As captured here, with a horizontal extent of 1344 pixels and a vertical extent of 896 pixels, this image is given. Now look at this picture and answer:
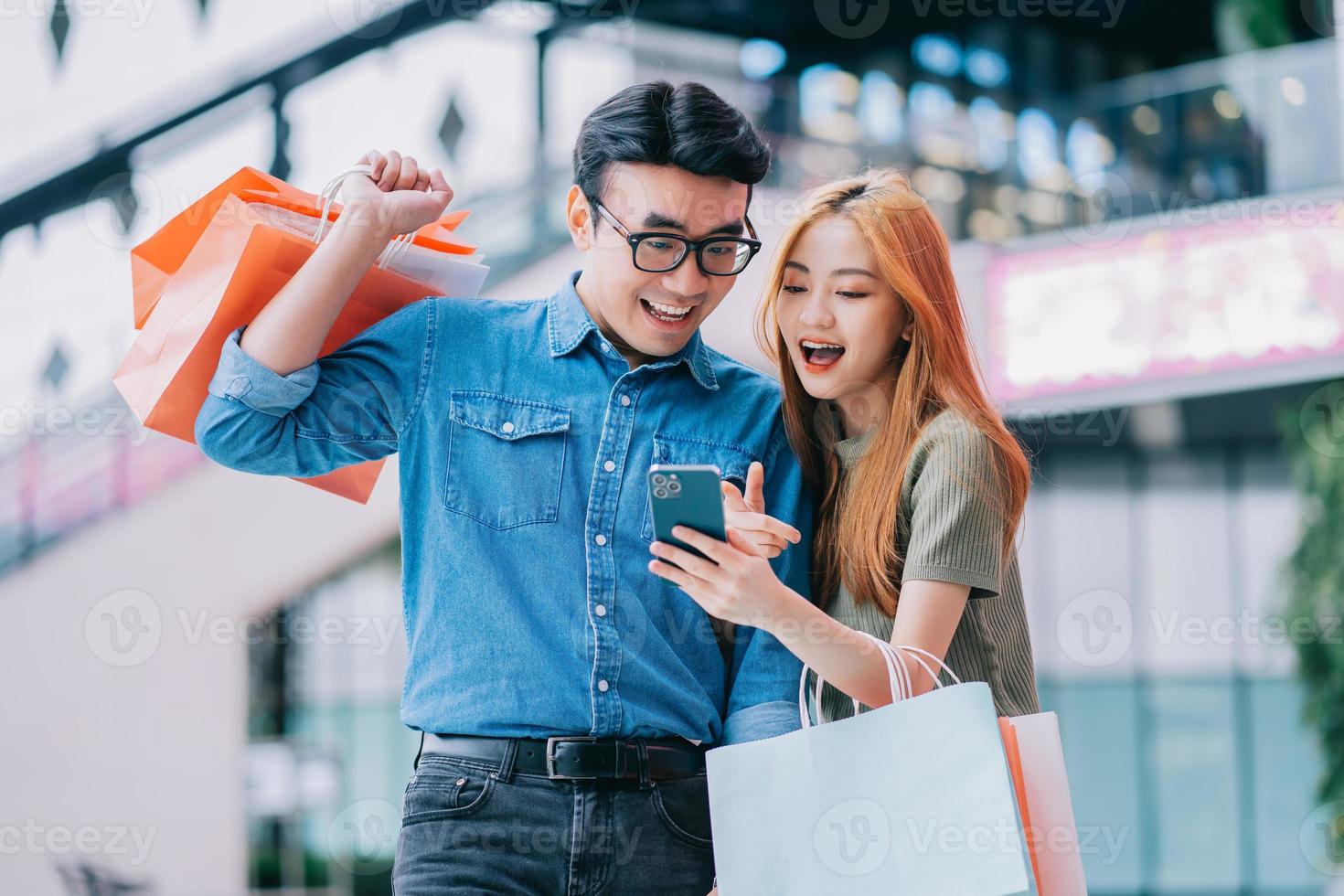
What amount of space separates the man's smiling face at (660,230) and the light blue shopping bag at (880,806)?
1.81 feet

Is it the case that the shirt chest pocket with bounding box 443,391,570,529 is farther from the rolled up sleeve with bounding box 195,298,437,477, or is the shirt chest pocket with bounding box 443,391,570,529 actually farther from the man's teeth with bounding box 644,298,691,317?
the man's teeth with bounding box 644,298,691,317

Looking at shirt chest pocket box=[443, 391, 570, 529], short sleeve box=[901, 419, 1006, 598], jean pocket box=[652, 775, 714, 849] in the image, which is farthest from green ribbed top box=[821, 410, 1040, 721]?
shirt chest pocket box=[443, 391, 570, 529]

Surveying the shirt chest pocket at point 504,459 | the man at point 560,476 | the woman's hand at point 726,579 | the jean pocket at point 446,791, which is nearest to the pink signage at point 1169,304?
the man at point 560,476

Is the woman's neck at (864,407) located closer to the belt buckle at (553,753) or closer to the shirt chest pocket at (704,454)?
the shirt chest pocket at (704,454)

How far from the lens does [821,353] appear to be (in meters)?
1.93

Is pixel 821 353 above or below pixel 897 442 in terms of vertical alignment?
above

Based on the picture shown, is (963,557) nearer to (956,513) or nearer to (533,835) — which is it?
(956,513)


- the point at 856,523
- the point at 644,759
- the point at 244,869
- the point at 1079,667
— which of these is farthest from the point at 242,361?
the point at 1079,667

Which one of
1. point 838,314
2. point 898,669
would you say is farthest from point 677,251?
point 898,669

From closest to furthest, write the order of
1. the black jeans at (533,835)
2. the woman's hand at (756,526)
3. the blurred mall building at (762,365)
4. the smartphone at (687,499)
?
the smartphone at (687,499), the woman's hand at (756,526), the black jeans at (533,835), the blurred mall building at (762,365)

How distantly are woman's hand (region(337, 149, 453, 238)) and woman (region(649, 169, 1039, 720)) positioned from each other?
1.73 feet

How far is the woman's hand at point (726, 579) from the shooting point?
147cm

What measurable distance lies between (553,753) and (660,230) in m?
0.71

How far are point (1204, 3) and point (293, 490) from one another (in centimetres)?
1086
